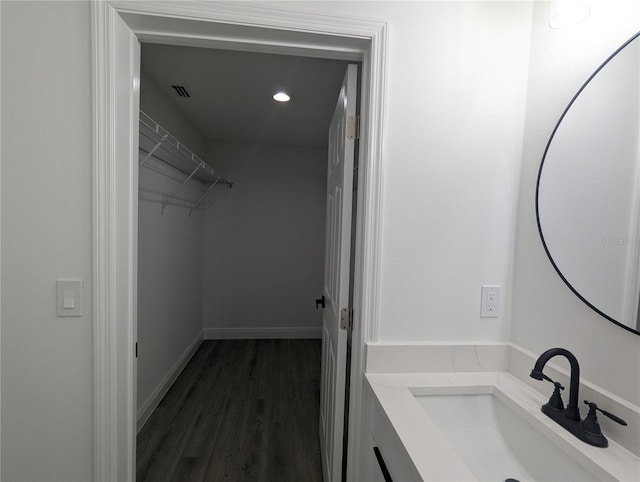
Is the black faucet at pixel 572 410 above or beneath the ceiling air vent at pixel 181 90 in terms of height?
beneath

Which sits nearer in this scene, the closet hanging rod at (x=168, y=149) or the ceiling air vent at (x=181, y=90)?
the closet hanging rod at (x=168, y=149)

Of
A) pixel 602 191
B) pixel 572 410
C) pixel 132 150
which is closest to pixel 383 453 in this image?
pixel 572 410

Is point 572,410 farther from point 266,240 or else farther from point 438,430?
point 266,240

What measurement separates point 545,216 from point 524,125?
37 cm

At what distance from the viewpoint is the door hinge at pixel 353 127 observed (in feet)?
4.10

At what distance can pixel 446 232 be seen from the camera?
115 centimetres

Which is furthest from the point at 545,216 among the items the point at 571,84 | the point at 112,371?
the point at 112,371

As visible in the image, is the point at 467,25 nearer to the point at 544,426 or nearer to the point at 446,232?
the point at 446,232

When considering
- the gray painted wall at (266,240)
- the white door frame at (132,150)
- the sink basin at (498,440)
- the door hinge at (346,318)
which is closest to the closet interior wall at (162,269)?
the gray painted wall at (266,240)

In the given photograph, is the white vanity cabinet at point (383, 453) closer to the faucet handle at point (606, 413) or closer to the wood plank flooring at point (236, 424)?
the faucet handle at point (606, 413)

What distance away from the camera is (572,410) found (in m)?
0.83

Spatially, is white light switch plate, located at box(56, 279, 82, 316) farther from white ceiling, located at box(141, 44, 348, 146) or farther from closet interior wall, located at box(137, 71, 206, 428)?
white ceiling, located at box(141, 44, 348, 146)

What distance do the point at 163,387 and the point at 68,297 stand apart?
6.02ft

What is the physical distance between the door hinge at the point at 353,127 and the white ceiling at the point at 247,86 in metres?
0.84
